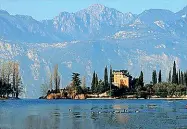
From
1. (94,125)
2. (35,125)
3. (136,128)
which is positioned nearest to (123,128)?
(136,128)

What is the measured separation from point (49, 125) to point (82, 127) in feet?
17.1

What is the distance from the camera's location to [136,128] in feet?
229

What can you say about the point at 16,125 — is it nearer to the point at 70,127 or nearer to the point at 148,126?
the point at 70,127

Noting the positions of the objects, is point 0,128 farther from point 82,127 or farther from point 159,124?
point 159,124

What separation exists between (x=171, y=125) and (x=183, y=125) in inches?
65.5

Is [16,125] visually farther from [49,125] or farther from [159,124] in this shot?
[159,124]

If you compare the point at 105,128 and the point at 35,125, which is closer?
the point at 105,128

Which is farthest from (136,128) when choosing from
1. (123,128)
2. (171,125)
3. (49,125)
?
(49,125)

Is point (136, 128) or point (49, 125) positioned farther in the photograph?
point (49, 125)

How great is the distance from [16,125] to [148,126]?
17.6 meters

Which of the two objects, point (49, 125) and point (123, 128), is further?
point (49, 125)

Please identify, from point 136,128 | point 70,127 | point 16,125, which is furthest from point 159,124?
point 16,125

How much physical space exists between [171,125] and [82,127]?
11561 millimetres

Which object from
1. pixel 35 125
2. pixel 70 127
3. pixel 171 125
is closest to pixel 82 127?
pixel 70 127
